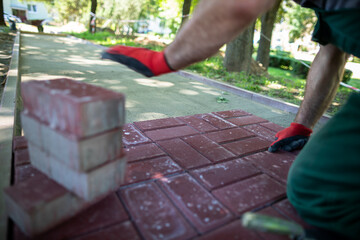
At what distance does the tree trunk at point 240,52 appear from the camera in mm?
6464

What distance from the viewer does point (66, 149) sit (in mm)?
986

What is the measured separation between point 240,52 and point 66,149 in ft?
20.6

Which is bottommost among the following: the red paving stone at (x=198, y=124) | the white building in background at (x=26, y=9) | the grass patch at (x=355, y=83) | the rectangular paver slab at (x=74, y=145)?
the grass patch at (x=355, y=83)

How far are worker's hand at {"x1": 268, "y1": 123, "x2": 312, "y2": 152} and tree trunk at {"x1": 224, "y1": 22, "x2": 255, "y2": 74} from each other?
4791 mm

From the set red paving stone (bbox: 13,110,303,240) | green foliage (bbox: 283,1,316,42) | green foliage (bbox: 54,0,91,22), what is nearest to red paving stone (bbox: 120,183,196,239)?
red paving stone (bbox: 13,110,303,240)

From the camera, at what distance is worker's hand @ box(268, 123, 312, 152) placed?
204cm

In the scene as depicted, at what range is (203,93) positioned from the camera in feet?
14.4

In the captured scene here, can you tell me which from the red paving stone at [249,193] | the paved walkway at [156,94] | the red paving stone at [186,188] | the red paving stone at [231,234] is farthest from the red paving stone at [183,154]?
the paved walkway at [156,94]

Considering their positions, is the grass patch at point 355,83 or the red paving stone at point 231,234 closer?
the red paving stone at point 231,234

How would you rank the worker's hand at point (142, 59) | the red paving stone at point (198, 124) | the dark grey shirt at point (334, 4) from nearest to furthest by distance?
the dark grey shirt at point (334, 4) → the worker's hand at point (142, 59) → the red paving stone at point (198, 124)

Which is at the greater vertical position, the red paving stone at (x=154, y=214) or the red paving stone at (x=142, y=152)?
the red paving stone at (x=142, y=152)

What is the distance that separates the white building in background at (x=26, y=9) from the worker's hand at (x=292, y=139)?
43.5m

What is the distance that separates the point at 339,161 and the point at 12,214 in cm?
154

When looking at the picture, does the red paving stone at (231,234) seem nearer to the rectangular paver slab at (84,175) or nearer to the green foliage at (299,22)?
the rectangular paver slab at (84,175)
